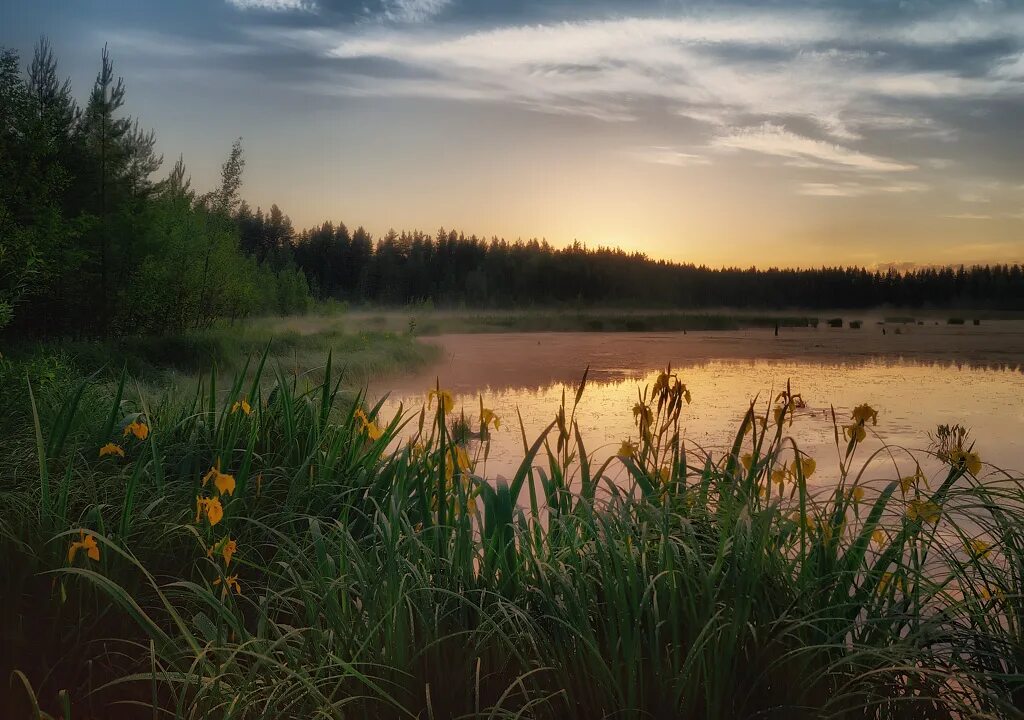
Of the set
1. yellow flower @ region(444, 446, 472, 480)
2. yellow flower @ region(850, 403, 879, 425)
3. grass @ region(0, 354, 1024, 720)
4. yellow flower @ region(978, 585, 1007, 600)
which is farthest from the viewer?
yellow flower @ region(444, 446, 472, 480)

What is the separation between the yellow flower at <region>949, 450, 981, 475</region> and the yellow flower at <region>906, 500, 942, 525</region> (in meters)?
0.18

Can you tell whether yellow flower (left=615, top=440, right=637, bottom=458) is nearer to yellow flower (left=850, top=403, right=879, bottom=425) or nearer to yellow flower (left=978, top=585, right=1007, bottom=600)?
yellow flower (left=850, top=403, right=879, bottom=425)

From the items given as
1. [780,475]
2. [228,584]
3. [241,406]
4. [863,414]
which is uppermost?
[863,414]

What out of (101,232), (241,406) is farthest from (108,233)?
(241,406)

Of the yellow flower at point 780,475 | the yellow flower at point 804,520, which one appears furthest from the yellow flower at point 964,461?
the yellow flower at point 780,475

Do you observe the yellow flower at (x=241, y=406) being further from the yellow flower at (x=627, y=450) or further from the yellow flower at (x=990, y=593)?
the yellow flower at (x=990, y=593)

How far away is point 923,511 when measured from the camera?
7.98 feet

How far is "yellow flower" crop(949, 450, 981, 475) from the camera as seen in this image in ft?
8.48

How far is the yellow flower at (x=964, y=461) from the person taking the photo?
2584mm

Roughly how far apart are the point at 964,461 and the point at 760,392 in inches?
120

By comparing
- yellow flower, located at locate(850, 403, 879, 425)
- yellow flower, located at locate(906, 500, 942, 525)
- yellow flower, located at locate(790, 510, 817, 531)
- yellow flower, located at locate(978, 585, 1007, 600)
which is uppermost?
yellow flower, located at locate(850, 403, 879, 425)

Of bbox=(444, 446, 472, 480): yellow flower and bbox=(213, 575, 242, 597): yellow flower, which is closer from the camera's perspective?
bbox=(213, 575, 242, 597): yellow flower

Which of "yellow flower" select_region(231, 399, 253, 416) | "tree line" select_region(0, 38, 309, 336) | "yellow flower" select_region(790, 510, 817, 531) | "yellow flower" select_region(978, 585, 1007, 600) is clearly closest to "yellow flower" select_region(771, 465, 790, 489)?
"yellow flower" select_region(790, 510, 817, 531)

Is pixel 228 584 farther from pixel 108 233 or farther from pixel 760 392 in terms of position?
pixel 108 233
